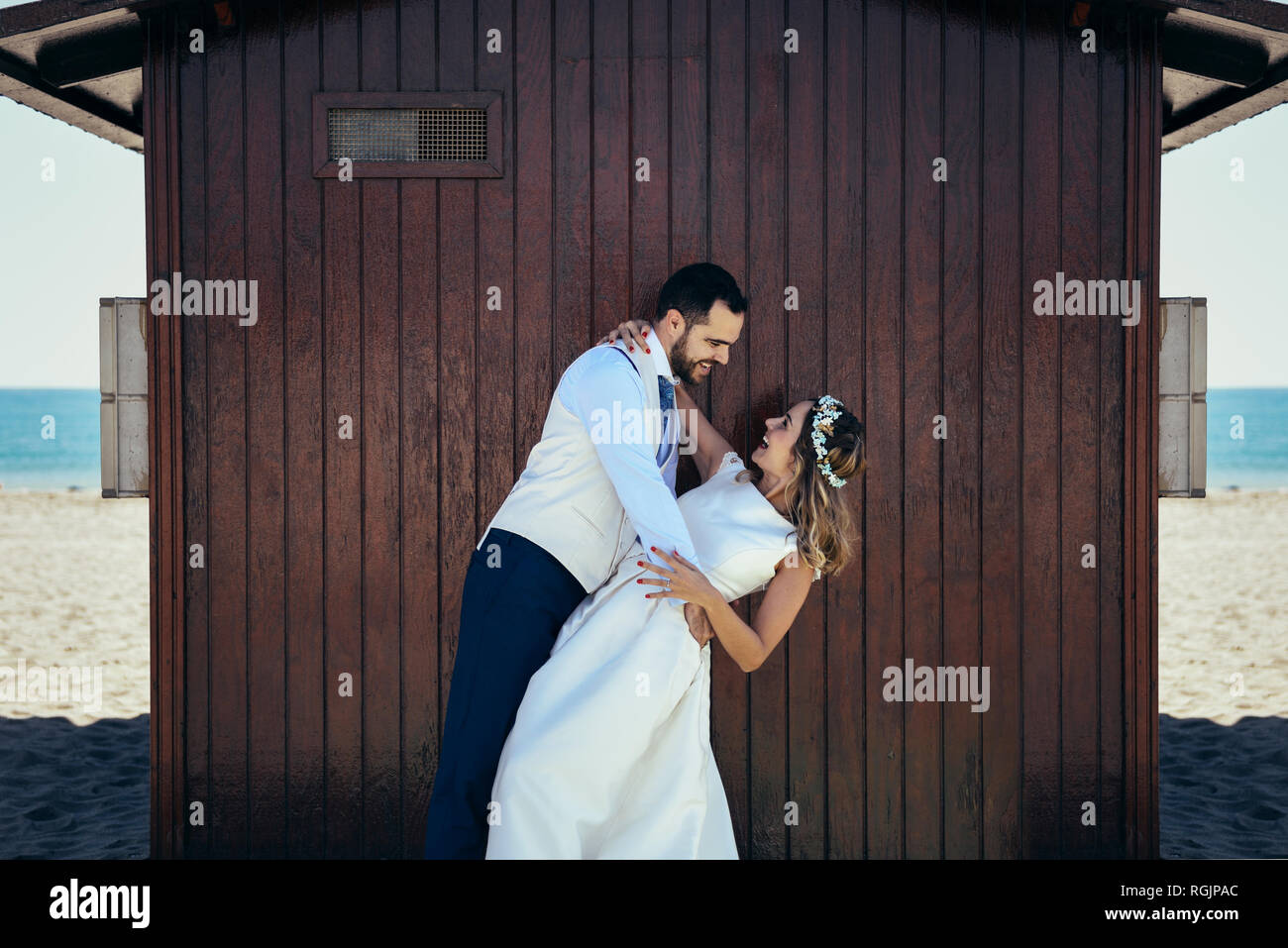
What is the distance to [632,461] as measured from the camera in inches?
98.8

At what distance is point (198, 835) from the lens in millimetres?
3318

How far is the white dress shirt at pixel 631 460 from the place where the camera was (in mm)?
2506

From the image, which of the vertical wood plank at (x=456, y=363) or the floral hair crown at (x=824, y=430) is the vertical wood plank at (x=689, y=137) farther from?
the vertical wood plank at (x=456, y=363)

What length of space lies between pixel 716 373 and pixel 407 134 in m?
1.46

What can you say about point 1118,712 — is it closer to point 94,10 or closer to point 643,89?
point 643,89

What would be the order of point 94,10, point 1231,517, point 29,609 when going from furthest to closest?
point 1231,517 < point 29,609 < point 94,10

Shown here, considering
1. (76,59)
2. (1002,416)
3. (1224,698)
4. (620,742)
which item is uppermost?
(76,59)

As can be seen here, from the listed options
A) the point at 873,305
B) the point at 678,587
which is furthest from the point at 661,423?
the point at 873,305

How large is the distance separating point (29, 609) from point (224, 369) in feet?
22.1

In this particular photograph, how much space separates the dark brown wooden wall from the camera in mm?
3307

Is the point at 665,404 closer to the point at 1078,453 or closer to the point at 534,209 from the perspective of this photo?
the point at 534,209

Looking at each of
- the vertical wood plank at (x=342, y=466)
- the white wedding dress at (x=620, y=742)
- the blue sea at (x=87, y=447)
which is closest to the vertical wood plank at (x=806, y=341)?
the white wedding dress at (x=620, y=742)

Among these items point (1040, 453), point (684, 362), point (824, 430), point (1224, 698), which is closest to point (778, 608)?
point (824, 430)

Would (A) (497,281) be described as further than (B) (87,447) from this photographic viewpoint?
No
